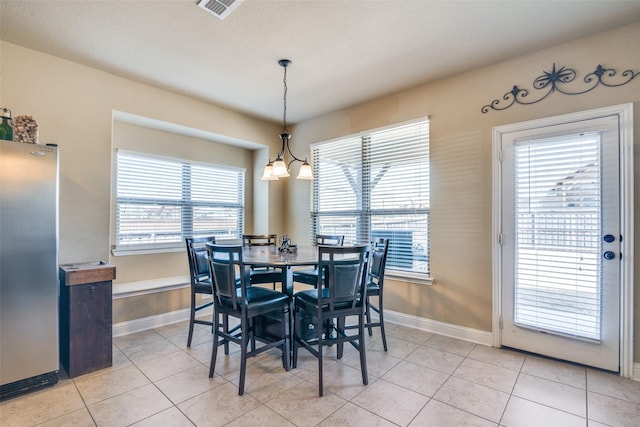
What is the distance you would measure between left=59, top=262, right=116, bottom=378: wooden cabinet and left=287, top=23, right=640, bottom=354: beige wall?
2846 millimetres

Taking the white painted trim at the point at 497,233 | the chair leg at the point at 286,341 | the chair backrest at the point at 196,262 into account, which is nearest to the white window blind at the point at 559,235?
the white painted trim at the point at 497,233

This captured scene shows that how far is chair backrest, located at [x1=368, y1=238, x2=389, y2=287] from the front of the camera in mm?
2924

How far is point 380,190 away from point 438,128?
0.97 meters

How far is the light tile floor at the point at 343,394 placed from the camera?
6.23ft

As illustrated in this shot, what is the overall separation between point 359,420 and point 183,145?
3789 millimetres

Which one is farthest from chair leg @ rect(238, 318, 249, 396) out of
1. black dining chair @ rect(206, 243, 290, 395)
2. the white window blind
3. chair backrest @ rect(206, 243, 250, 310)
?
Result: the white window blind

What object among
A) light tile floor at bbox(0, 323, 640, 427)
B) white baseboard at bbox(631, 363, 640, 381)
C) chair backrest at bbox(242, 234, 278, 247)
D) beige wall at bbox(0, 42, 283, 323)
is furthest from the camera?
chair backrest at bbox(242, 234, 278, 247)

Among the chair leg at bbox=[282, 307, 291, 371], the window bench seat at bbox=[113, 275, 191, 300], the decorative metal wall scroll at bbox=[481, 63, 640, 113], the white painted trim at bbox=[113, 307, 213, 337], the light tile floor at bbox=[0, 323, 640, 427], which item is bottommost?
the light tile floor at bbox=[0, 323, 640, 427]

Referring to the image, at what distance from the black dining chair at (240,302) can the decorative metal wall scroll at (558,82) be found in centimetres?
269

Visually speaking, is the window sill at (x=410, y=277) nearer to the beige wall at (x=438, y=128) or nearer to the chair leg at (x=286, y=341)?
the beige wall at (x=438, y=128)

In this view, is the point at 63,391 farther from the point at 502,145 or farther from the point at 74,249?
the point at 502,145

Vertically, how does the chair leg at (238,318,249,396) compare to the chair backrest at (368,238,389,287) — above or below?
below

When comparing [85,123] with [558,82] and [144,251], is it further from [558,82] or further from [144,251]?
[558,82]

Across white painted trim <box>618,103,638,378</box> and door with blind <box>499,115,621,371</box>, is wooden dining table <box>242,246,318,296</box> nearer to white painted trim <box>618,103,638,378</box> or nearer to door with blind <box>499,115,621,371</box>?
door with blind <box>499,115,621,371</box>
